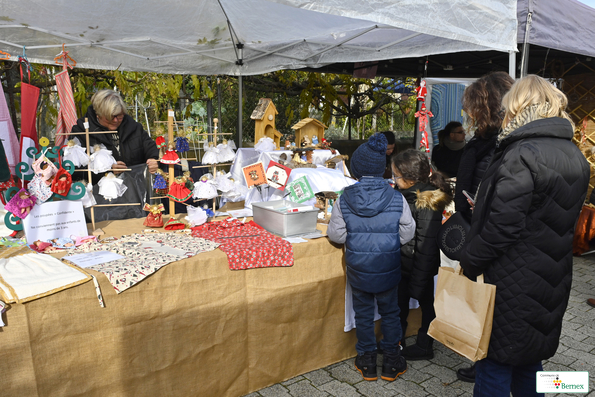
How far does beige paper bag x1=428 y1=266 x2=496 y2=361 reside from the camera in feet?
5.35

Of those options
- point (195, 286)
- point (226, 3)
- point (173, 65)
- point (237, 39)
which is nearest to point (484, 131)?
point (195, 286)

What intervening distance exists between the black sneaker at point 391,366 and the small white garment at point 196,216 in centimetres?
133

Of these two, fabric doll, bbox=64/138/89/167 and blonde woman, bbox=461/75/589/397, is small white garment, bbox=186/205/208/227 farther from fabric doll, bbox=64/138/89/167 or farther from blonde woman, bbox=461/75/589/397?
blonde woman, bbox=461/75/589/397

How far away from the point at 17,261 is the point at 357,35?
10.8 ft

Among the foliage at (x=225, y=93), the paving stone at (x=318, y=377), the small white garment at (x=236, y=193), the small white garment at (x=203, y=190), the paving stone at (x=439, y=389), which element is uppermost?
the foliage at (x=225, y=93)

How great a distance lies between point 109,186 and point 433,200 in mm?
1826

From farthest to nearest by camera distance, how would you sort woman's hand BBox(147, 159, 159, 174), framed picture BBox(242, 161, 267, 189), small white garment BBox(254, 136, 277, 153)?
small white garment BBox(254, 136, 277, 153) < framed picture BBox(242, 161, 267, 189) < woman's hand BBox(147, 159, 159, 174)

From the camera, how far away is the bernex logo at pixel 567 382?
1.99 meters

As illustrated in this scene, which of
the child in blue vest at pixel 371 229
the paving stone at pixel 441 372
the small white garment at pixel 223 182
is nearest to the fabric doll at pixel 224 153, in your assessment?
the small white garment at pixel 223 182

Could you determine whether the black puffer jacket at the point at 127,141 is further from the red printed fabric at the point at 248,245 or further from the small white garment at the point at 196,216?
the red printed fabric at the point at 248,245

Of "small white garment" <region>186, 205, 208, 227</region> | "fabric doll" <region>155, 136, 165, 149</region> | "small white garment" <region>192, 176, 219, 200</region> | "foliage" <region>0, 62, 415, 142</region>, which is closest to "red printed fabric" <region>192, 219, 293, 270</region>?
"small white garment" <region>186, 205, 208, 227</region>

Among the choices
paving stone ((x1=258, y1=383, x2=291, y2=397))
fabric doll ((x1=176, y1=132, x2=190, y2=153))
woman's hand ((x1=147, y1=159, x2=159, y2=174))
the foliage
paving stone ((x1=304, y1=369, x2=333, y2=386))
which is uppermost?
the foliage

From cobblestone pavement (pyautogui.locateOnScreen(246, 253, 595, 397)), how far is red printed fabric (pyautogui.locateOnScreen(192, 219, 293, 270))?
694mm

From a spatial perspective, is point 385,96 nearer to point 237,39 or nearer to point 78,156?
point 237,39
